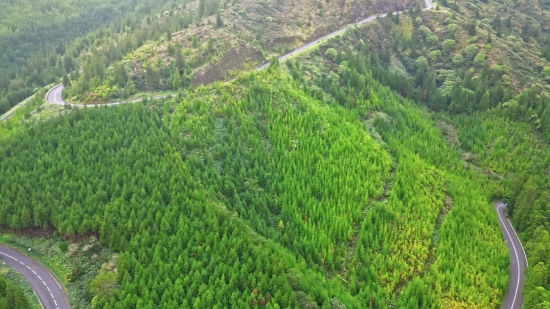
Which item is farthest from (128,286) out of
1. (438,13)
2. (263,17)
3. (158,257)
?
(438,13)

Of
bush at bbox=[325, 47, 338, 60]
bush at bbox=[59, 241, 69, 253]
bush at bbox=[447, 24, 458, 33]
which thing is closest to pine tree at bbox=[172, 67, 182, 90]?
bush at bbox=[325, 47, 338, 60]

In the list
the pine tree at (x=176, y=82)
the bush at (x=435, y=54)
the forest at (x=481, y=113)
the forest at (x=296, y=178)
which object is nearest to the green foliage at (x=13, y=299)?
the forest at (x=296, y=178)

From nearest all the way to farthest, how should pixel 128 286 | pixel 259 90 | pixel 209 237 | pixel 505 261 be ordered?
pixel 128 286
pixel 209 237
pixel 505 261
pixel 259 90

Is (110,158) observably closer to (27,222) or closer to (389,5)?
(27,222)

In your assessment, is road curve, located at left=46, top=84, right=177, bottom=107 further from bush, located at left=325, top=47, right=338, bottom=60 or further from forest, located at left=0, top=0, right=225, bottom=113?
bush, located at left=325, top=47, right=338, bottom=60

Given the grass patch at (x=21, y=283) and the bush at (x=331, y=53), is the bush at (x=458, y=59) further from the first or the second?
the grass patch at (x=21, y=283)

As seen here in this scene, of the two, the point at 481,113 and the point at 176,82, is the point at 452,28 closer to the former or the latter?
the point at 481,113
